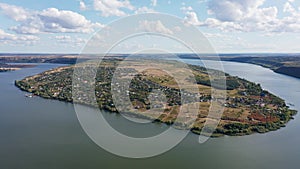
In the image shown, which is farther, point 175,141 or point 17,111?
point 17,111

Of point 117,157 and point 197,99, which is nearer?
point 117,157

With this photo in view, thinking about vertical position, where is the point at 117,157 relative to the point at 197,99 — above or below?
below

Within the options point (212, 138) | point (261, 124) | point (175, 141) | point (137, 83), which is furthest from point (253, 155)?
point (137, 83)

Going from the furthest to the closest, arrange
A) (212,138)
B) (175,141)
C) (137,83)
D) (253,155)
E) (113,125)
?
(137,83)
(113,125)
(212,138)
(175,141)
(253,155)

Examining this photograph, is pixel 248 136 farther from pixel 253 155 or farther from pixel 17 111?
pixel 17 111

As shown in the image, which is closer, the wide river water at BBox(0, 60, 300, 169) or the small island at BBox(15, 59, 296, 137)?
the wide river water at BBox(0, 60, 300, 169)

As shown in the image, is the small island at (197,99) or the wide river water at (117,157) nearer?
the wide river water at (117,157)

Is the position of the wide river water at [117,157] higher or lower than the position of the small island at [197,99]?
lower

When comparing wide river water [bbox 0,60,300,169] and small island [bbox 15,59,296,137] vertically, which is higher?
small island [bbox 15,59,296,137]
